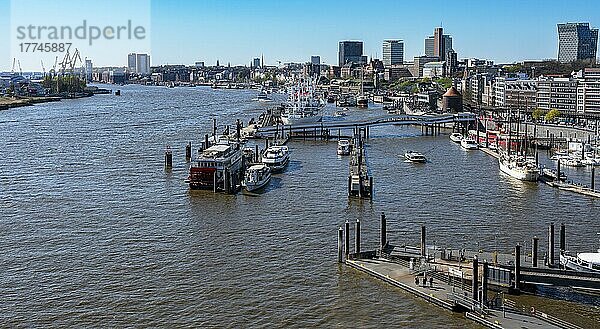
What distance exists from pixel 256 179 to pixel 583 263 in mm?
10107

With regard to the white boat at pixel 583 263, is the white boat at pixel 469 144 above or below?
above

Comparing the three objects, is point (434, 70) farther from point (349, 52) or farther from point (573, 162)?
point (573, 162)

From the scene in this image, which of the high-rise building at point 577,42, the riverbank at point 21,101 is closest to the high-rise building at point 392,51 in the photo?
the high-rise building at point 577,42

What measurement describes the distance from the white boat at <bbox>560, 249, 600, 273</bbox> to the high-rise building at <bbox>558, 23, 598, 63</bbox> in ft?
323

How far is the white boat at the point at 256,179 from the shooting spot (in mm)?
20500

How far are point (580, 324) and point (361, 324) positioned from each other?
9.72 ft

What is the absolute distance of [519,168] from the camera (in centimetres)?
2284

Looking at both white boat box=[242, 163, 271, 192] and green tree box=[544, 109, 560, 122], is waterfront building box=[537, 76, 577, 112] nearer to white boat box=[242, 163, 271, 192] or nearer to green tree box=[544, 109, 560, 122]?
Answer: green tree box=[544, 109, 560, 122]

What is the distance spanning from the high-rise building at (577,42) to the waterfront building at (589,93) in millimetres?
61718

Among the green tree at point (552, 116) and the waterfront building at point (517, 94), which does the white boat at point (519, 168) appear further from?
the waterfront building at point (517, 94)

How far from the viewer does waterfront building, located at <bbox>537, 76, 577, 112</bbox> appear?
4775cm

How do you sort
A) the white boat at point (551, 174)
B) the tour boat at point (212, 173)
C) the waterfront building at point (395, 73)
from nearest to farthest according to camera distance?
the tour boat at point (212, 173)
the white boat at point (551, 174)
the waterfront building at point (395, 73)

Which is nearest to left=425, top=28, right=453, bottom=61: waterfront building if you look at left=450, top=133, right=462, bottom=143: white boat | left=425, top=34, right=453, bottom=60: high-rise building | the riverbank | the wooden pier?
left=425, top=34, right=453, bottom=60: high-rise building

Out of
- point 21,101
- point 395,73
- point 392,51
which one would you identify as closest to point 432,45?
point 392,51
